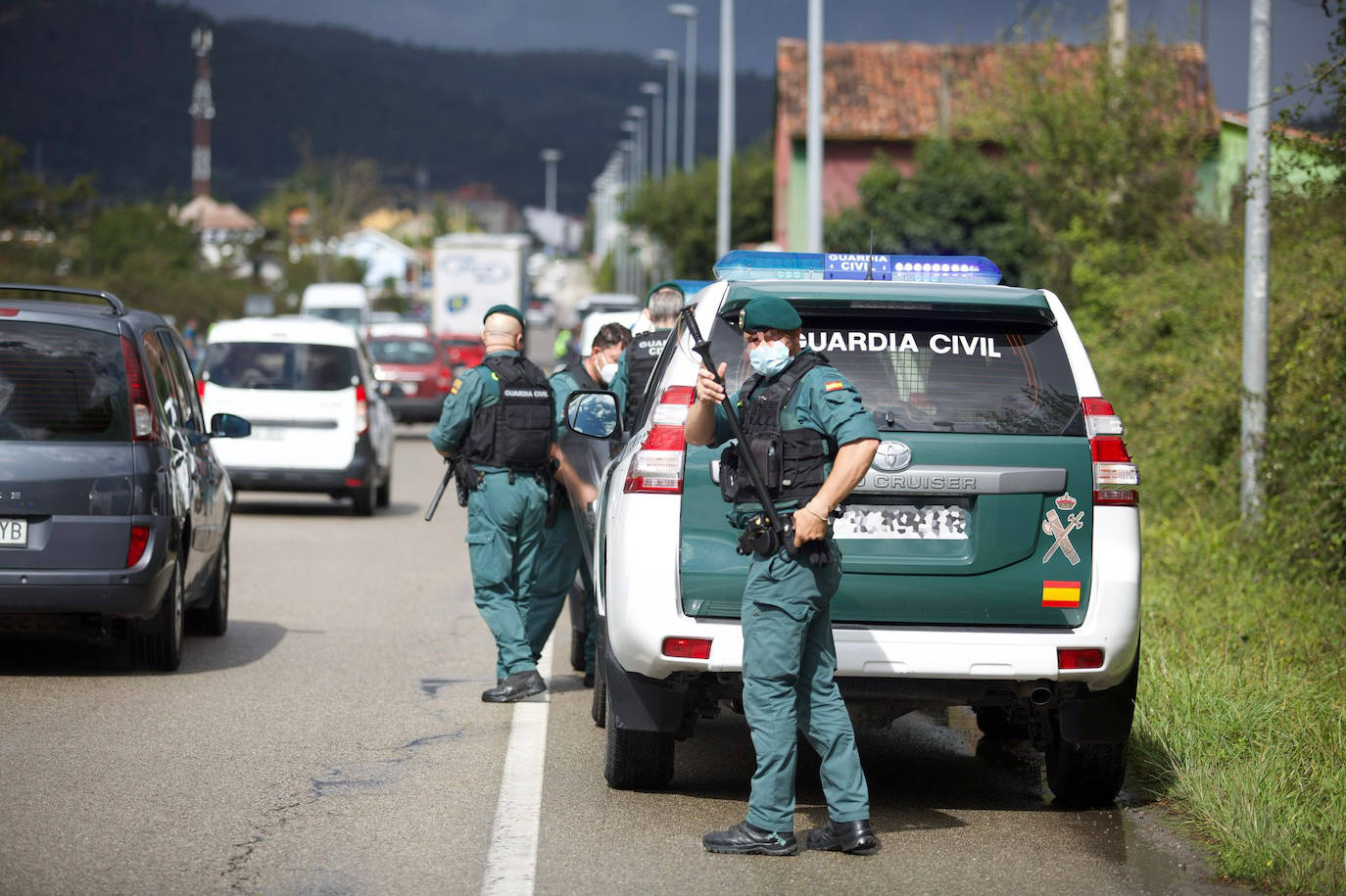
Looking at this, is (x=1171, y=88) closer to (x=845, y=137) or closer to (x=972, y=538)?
(x=972, y=538)

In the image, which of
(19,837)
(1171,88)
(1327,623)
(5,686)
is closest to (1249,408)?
(1327,623)

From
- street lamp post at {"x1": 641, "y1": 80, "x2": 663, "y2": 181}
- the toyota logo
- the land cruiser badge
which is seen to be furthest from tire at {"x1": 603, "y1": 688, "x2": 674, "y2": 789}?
street lamp post at {"x1": 641, "y1": 80, "x2": 663, "y2": 181}

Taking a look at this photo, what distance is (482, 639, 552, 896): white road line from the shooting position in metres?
5.50

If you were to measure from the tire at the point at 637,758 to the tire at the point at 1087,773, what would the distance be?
4.45 ft

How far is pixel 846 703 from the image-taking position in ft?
20.6

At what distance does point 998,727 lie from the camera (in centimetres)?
809

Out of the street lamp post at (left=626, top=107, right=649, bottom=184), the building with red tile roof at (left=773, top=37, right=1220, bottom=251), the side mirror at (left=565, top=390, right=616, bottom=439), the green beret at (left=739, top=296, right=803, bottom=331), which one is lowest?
the side mirror at (left=565, top=390, right=616, bottom=439)

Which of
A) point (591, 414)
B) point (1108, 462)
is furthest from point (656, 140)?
point (1108, 462)

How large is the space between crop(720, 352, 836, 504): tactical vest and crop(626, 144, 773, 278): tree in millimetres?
55251

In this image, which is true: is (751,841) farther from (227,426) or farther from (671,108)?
(671,108)

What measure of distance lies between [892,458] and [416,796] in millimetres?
2041

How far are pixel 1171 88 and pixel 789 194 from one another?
90.7 feet

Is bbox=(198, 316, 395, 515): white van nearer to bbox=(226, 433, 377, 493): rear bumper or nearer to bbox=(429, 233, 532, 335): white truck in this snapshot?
bbox=(226, 433, 377, 493): rear bumper

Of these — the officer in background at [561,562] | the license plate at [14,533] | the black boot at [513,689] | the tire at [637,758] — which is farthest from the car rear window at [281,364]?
the tire at [637,758]
